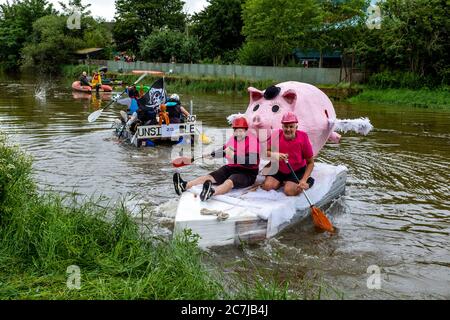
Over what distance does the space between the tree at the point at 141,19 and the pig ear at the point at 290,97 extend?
48378 millimetres

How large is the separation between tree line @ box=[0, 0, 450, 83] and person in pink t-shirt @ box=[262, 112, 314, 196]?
22112 millimetres

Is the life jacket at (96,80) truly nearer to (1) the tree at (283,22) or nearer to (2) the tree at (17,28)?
(1) the tree at (283,22)

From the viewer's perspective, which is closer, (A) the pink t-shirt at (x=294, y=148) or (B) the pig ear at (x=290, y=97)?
(A) the pink t-shirt at (x=294, y=148)

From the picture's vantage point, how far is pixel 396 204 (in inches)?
328

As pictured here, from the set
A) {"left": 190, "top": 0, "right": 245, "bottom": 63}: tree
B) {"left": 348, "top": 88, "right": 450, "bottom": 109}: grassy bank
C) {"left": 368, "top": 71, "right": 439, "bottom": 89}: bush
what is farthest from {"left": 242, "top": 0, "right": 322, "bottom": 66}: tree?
{"left": 190, "top": 0, "right": 245, "bottom": 63}: tree

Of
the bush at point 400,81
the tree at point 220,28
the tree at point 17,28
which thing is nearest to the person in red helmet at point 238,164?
the bush at point 400,81

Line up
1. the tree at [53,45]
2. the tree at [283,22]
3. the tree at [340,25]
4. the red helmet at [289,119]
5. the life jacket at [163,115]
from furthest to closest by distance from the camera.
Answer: the tree at [53,45] → the tree at [283,22] → the tree at [340,25] → the life jacket at [163,115] → the red helmet at [289,119]

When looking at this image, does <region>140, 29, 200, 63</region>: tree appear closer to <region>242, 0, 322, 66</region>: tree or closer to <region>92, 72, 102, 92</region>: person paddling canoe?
<region>242, 0, 322, 66</region>: tree

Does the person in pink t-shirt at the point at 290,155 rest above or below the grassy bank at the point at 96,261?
above

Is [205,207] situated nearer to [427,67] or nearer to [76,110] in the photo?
[76,110]

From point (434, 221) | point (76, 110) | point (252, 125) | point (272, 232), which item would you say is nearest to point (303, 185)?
point (272, 232)

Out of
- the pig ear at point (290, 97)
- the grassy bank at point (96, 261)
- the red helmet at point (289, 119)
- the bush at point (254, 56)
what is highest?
the bush at point (254, 56)

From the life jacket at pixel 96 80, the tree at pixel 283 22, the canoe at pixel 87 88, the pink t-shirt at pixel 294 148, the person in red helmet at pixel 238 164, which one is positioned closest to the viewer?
the person in red helmet at pixel 238 164

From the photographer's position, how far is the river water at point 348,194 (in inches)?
223
